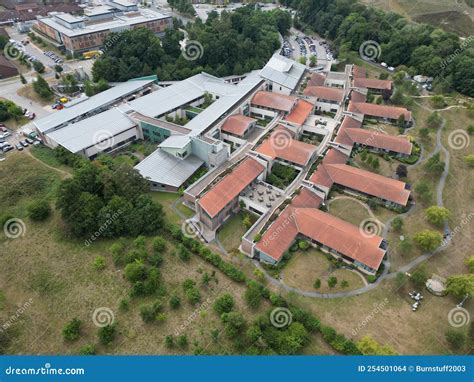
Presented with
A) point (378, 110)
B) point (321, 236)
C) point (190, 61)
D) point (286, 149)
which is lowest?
point (321, 236)

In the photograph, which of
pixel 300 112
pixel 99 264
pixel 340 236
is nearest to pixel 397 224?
pixel 340 236

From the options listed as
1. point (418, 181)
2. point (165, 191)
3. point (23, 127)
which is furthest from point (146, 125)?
point (418, 181)

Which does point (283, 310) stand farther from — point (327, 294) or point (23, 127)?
point (23, 127)

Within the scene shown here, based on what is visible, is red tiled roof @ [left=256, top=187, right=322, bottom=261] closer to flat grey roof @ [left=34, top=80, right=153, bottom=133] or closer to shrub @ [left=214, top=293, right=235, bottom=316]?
shrub @ [left=214, top=293, right=235, bottom=316]

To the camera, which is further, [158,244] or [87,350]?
[158,244]

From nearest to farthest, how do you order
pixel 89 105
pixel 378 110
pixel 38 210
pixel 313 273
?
1. pixel 313 273
2. pixel 38 210
3. pixel 89 105
4. pixel 378 110

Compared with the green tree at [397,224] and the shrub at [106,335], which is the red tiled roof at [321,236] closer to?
the green tree at [397,224]

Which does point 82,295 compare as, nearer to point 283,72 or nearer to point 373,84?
point 283,72
